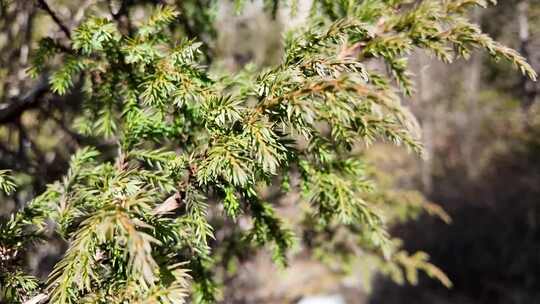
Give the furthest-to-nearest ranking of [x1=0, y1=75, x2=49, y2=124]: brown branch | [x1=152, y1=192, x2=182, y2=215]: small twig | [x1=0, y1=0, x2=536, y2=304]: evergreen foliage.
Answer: [x1=0, y1=75, x2=49, y2=124]: brown branch → [x1=152, y1=192, x2=182, y2=215]: small twig → [x1=0, y1=0, x2=536, y2=304]: evergreen foliage

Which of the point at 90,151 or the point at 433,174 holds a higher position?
the point at 90,151

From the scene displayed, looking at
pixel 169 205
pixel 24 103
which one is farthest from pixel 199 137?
pixel 24 103

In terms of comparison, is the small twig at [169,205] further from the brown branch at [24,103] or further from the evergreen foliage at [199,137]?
the brown branch at [24,103]

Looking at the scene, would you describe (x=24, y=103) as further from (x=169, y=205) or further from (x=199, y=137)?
(x=169, y=205)

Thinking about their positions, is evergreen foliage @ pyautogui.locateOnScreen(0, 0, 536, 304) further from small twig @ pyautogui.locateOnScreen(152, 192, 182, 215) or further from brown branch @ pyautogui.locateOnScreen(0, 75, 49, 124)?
brown branch @ pyautogui.locateOnScreen(0, 75, 49, 124)

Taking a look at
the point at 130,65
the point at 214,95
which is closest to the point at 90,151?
the point at 130,65

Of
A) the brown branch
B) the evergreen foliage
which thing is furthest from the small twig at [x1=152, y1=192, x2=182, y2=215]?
the brown branch

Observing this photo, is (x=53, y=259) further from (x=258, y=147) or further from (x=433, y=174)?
(x=433, y=174)

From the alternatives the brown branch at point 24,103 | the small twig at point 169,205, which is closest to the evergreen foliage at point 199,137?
the small twig at point 169,205

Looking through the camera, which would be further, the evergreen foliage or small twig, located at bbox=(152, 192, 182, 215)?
small twig, located at bbox=(152, 192, 182, 215)
